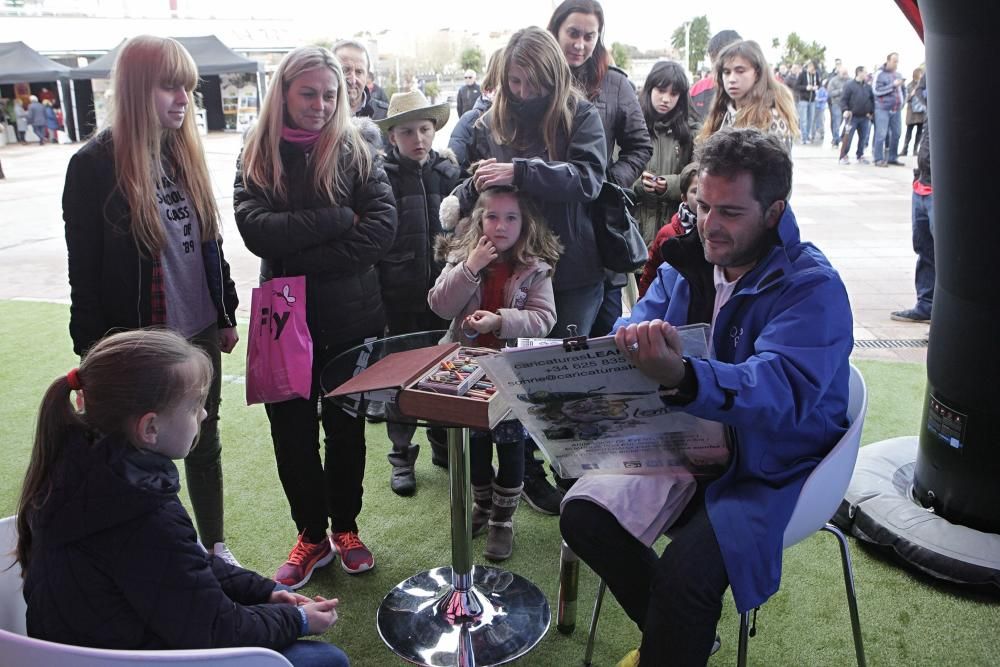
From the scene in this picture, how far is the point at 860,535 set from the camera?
9.21 feet

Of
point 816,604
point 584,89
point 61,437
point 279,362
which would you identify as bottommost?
point 816,604

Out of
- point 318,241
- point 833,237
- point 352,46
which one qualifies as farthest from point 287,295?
point 833,237

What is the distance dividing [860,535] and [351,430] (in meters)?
1.73

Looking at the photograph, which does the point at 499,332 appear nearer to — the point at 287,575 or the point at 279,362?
the point at 279,362

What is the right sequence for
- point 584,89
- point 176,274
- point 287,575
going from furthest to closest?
point 584,89, point 287,575, point 176,274

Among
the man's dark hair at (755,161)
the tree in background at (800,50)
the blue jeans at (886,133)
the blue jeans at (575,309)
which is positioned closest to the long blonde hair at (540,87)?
the blue jeans at (575,309)

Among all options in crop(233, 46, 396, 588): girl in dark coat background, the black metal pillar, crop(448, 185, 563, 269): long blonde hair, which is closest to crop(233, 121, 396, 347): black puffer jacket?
crop(233, 46, 396, 588): girl in dark coat background

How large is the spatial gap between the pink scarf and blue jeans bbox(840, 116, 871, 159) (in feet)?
43.5

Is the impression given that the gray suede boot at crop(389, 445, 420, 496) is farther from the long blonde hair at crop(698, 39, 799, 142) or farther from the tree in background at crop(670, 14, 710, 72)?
the tree in background at crop(670, 14, 710, 72)

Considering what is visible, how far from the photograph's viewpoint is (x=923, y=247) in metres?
5.06

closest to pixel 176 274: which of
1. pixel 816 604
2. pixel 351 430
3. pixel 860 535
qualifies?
pixel 351 430

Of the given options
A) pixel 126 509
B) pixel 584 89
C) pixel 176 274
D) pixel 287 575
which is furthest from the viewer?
pixel 584 89

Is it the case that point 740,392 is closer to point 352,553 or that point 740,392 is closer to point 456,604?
point 456,604

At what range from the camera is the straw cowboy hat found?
308 cm
